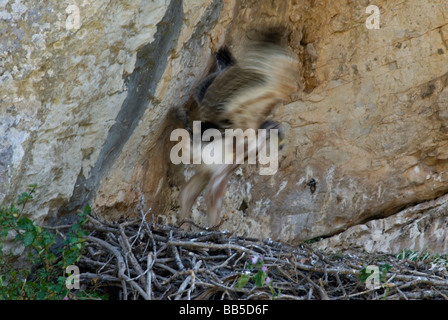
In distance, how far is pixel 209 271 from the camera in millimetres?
2479

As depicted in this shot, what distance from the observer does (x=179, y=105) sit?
3475 millimetres

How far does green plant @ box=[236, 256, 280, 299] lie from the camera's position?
232cm

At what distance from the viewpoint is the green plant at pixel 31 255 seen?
93.0 inches

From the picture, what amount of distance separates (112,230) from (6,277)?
0.51m

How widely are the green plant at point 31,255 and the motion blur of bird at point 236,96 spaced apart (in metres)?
1.23

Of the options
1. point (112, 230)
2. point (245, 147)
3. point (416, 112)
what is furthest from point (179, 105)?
point (416, 112)

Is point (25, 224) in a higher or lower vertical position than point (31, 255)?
higher

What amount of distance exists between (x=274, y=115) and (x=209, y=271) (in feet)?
6.39

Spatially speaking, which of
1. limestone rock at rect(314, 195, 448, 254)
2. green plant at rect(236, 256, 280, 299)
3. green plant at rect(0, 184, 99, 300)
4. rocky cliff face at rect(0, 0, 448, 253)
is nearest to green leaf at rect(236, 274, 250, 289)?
green plant at rect(236, 256, 280, 299)

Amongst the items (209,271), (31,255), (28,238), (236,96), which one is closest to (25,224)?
(28,238)

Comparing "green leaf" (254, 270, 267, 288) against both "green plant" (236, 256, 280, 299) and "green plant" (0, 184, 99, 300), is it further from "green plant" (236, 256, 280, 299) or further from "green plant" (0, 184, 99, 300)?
"green plant" (0, 184, 99, 300)

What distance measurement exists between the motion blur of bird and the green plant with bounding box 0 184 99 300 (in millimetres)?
1227

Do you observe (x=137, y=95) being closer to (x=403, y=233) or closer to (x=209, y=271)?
(x=209, y=271)
